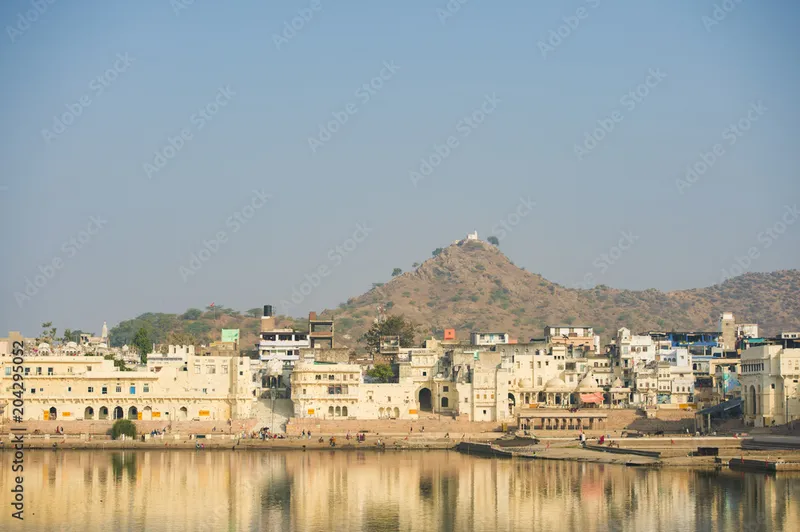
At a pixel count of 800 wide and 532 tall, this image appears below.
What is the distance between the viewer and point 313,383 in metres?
68.8

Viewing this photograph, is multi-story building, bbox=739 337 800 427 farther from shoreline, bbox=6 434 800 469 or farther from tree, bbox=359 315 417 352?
tree, bbox=359 315 417 352

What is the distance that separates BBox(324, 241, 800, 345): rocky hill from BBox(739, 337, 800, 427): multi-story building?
85444 mm

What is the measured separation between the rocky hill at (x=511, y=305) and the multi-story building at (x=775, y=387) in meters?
85.4

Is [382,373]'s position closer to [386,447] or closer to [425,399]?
[425,399]

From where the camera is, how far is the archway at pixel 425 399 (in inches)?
2884

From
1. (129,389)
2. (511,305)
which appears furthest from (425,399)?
(511,305)

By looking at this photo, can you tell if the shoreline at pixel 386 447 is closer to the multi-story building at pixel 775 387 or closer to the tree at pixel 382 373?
the multi-story building at pixel 775 387

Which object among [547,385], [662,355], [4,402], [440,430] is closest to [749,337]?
[662,355]

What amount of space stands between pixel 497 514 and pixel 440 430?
83.9 feet

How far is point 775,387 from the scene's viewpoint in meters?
66.4

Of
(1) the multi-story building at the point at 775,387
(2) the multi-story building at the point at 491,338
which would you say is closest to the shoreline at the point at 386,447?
(1) the multi-story building at the point at 775,387

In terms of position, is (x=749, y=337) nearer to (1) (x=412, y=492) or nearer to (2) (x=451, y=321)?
(1) (x=412, y=492)

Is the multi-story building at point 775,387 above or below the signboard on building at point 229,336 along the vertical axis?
below

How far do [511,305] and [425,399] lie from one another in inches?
4079
